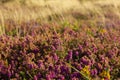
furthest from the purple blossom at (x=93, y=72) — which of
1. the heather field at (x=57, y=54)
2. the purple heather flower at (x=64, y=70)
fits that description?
the purple heather flower at (x=64, y=70)

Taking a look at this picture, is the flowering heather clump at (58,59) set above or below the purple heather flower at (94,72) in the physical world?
above

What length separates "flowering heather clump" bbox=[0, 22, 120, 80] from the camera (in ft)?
16.1

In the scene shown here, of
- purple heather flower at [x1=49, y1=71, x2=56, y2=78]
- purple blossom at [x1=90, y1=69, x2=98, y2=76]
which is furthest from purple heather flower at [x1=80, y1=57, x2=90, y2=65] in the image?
purple heather flower at [x1=49, y1=71, x2=56, y2=78]

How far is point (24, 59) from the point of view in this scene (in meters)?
5.18

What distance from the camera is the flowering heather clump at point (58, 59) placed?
4918 mm

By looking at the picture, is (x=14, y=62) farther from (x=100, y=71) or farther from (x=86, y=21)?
(x=86, y=21)

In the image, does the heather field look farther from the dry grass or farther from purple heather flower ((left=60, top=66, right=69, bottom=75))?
the dry grass

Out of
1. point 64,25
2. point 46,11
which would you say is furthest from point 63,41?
point 46,11

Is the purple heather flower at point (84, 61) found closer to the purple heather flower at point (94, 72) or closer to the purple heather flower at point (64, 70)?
the purple heather flower at point (94, 72)

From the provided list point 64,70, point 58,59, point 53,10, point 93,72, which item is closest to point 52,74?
point 64,70

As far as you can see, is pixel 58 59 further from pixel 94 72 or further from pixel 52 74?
pixel 94 72

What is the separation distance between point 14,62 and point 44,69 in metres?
0.59

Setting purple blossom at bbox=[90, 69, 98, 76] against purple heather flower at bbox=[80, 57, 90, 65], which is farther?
purple heather flower at bbox=[80, 57, 90, 65]

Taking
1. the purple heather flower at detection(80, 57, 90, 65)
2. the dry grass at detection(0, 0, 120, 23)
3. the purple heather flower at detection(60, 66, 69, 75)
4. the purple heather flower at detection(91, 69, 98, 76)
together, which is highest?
the dry grass at detection(0, 0, 120, 23)
